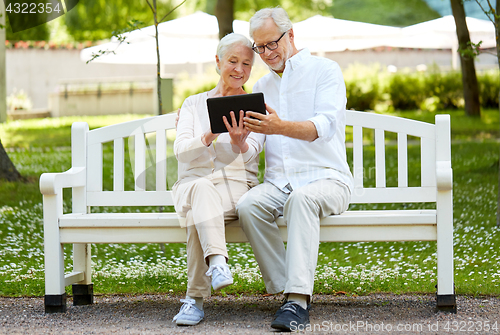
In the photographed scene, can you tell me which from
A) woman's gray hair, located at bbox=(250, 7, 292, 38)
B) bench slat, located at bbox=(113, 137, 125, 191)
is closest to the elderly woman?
woman's gray hair, located at bbox=(250, 7, 292, 38)

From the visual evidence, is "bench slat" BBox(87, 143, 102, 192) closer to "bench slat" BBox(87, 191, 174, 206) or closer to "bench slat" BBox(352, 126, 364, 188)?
"bench slat" BBox(87, 191, 174, 206)

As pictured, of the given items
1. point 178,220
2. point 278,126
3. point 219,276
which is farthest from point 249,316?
point 278,126

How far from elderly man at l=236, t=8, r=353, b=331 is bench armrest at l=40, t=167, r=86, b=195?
3.24 feet

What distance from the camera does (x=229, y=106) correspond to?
2.96 meters

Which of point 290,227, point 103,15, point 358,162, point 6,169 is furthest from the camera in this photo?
point 103,15

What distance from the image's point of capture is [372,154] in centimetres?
813

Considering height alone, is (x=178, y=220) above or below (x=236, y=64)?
below

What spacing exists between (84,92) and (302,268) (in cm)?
1441

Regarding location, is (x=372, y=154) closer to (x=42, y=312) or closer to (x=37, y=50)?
(x=42, y=312)

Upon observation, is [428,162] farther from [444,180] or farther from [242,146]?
[242,146]

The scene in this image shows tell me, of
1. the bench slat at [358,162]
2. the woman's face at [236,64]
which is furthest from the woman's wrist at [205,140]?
the bench slat at [358,162]

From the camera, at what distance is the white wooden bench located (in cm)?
301

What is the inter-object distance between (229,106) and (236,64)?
1.22 feet

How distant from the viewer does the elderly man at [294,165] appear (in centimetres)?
283
